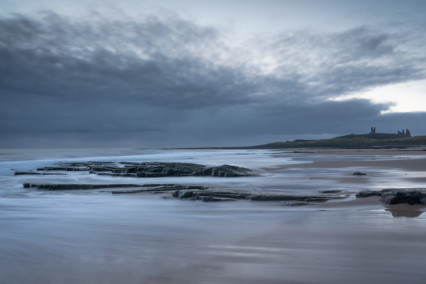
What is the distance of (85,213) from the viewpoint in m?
6.37

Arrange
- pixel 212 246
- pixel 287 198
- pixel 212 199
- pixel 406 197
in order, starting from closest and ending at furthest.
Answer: pixel 212 246 < pixel 406 197 < pixel 287 198 < pixel 212 199

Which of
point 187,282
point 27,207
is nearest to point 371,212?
point 187,282

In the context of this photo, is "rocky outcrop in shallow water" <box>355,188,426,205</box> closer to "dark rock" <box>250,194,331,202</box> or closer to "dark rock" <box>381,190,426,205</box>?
"dark rock" <box>381,190,426,205</box>

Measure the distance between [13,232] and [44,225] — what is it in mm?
499

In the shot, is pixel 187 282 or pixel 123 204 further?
pixel 123 204

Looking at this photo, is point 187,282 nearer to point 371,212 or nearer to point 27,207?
point 371,212

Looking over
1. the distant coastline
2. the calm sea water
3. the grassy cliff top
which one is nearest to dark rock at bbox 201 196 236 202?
the calm sea water

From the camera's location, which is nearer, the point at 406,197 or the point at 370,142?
the point at 406,197

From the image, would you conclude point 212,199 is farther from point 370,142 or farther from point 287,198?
point 370,142

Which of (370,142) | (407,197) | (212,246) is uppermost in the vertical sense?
(370,142)

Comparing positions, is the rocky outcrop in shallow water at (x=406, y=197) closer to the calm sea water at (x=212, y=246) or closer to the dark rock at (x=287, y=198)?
the calm sea water at (x=212, y=246)

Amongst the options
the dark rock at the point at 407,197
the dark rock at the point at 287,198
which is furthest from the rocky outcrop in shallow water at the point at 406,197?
the dark rock at the point at 287,198

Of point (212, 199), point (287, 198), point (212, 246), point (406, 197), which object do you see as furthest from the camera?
point (212, 199)

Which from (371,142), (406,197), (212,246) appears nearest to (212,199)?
(212,246)
